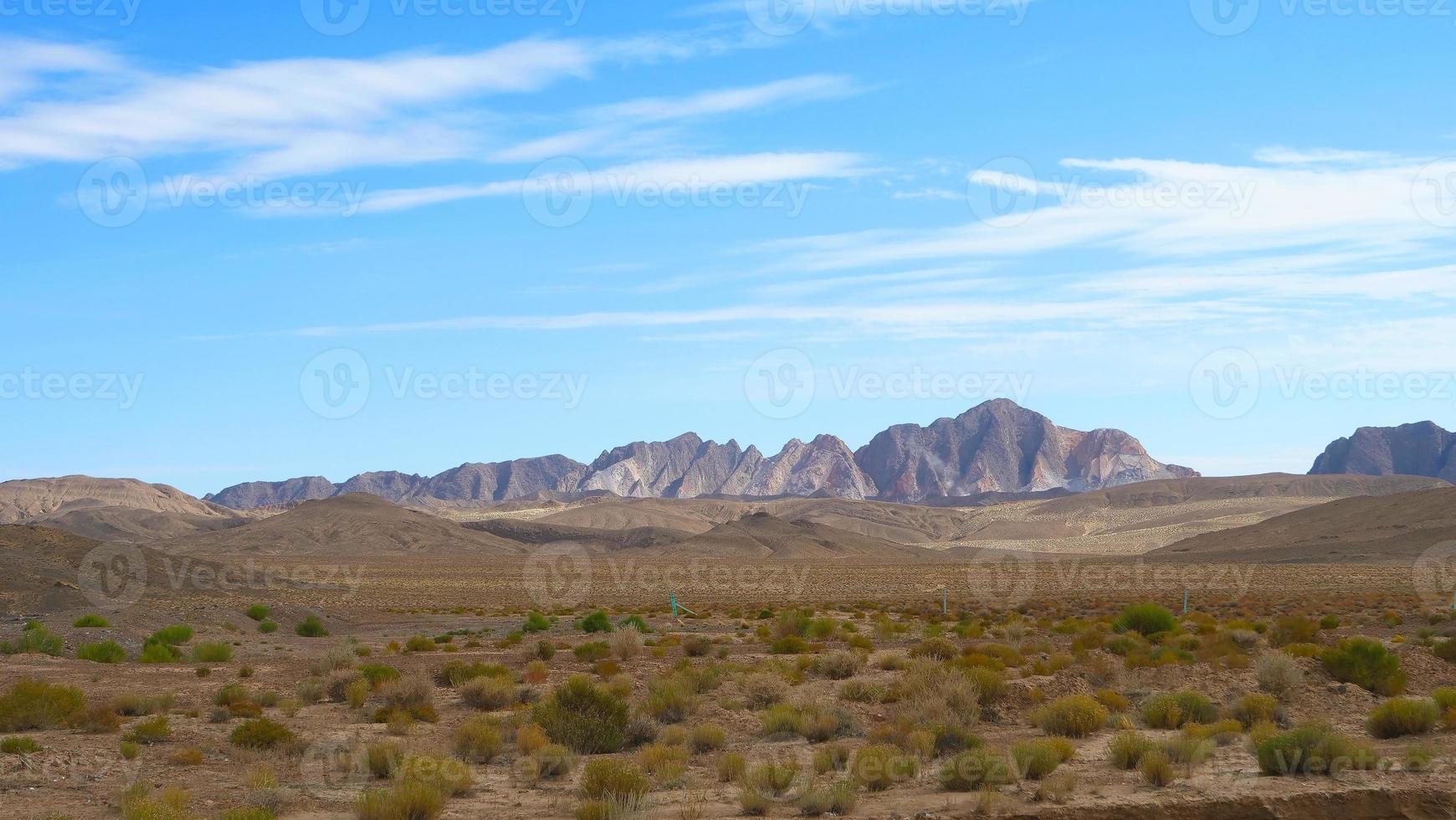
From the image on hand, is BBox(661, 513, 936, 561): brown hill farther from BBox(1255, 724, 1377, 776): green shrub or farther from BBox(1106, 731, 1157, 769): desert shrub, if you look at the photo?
BBox(1255, 724, 1377, 776): green shrub

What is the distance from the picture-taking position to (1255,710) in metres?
18.7

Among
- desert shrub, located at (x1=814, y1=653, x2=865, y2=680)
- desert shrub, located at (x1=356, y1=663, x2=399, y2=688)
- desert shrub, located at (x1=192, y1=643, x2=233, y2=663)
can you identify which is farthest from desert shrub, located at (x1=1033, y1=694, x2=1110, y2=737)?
desert shrub, located at (x1=192, y1=643, x2=233, y2=663)

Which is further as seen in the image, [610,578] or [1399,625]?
[610,578]

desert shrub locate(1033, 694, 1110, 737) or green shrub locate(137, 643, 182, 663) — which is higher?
green shrub locate(137, 643, 182, 663)

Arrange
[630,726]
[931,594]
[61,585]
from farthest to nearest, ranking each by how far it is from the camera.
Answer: [931,594] → [61,585] → [630,726]

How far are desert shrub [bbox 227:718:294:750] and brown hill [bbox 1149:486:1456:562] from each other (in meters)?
86.1

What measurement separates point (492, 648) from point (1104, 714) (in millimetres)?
19264

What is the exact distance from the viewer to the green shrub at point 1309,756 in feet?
49.0

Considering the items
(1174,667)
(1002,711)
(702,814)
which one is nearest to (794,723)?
(1002,711)

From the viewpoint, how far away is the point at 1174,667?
75.2ft

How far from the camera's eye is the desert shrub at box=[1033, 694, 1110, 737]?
18047mm

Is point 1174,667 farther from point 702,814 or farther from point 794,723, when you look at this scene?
point 702,814

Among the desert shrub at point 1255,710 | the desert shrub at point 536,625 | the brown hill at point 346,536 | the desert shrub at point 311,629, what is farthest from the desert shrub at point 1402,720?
the brown hill at point 346,536

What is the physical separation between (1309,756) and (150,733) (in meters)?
15.7
